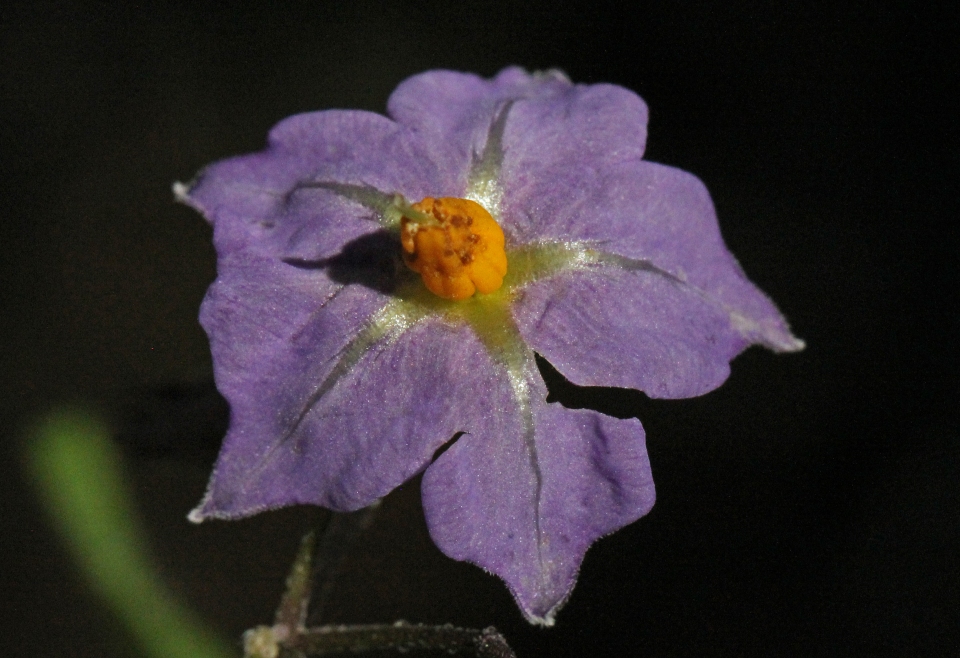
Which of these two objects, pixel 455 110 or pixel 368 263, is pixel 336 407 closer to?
pixel 368 263

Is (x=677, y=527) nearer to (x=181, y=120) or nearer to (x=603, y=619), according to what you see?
(x=603, y=619)

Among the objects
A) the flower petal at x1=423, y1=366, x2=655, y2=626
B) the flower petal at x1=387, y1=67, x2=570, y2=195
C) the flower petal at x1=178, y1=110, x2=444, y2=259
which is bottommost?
the flower petal at x1=423, y1=366, x2=655, y2=626

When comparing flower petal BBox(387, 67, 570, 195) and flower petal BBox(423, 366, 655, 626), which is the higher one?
flower petal BBox(387, 67, 570, 195)

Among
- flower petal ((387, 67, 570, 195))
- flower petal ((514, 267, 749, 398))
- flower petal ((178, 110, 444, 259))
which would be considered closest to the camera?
flower petal ((514, 267, 749, 398))

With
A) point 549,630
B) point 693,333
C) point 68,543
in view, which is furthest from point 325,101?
point 693,333

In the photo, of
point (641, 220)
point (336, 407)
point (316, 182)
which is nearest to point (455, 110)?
point (316, 182)

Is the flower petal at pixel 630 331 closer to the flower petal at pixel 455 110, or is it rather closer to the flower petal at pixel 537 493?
the flower petal at pixel 537 493

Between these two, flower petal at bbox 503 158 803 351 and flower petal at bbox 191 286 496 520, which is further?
flower petal at bbox 503 158 803 351

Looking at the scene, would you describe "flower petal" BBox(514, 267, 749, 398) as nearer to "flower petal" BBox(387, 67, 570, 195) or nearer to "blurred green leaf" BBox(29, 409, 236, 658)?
"flower petal" BBox(387, 67, 570, 195)

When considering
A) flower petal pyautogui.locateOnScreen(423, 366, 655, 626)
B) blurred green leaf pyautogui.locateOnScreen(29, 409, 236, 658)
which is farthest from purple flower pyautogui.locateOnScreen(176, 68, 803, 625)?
blurred green leaf pyautogui.locateOnScreen(29, 409, 236, 658)
